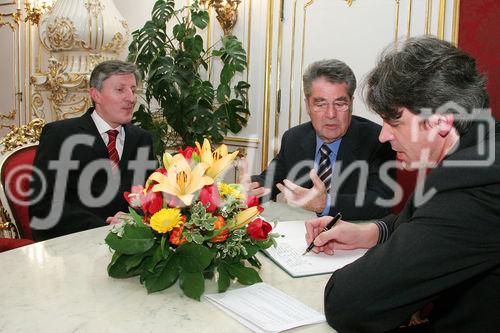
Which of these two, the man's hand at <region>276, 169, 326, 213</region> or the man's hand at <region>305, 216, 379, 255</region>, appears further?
the man's hand at <region>276, 169, 326, 213</region>

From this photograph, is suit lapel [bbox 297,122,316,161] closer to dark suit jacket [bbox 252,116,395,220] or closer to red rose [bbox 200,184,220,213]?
dark suit jacket [bbox 252,116,395,220]

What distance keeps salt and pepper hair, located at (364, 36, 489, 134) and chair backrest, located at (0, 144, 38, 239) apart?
1.82 m

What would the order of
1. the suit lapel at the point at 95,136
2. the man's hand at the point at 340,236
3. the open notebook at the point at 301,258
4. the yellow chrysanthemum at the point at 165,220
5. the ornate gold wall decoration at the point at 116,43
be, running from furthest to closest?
1. the ornate gold wall decoration at the point at 116,43
2. the suit lapel at the point at 95,136
3. the man's hand at the point at 340,236
4. the open notebook at the point at 301,258
5. the yellow chrysanthemum at the point at 165,220

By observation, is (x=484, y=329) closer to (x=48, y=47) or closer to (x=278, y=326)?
(x=278, y=326)

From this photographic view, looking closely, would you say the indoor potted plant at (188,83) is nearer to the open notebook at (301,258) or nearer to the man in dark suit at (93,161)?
the man in dark suit at (93,161)

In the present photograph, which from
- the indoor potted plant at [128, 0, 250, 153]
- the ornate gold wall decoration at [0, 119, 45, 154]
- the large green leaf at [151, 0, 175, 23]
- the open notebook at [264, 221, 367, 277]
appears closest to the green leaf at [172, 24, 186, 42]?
the indoor potted plant at [128, 0, 250, 153]

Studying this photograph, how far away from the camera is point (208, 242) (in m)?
1.35

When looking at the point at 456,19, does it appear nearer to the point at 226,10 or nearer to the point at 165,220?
the point at 226,10

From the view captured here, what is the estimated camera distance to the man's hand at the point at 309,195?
2.13 m

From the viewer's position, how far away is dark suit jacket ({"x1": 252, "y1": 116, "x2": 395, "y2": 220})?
2.55 meters

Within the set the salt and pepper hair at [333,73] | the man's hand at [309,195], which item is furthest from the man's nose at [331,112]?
the man's hand at [309,195]

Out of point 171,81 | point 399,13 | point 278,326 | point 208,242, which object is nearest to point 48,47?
point 171,81

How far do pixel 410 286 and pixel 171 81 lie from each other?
11.1 ft

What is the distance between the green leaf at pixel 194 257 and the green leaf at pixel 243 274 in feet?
0.30
